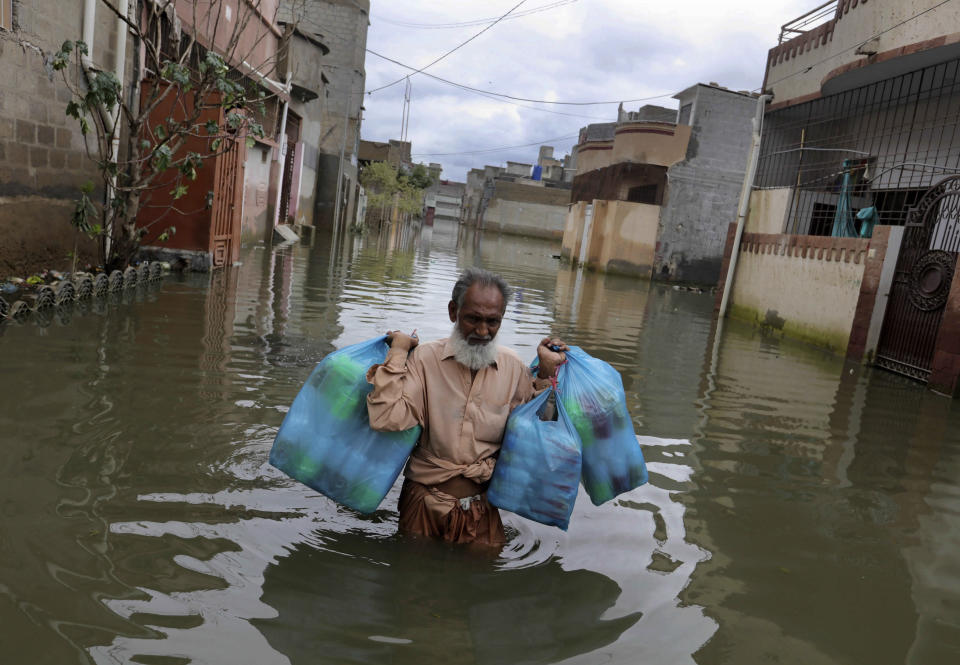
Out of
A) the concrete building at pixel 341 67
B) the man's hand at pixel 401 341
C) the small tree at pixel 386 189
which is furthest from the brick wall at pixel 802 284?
the small tree at pixel 386 189

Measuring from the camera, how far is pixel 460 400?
11.5 feet

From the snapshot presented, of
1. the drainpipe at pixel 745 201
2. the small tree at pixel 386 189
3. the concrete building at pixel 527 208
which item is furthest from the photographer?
the concrete building at pixel 527 208

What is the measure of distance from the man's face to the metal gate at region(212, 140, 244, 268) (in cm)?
985

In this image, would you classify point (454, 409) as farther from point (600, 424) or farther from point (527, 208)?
point (527, 208)

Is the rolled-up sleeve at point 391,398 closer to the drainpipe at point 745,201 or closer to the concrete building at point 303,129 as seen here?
the drainpipe at point 745,201

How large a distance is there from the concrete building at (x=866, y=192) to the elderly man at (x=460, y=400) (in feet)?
26.0

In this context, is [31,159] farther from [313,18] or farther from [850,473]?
[313,18]

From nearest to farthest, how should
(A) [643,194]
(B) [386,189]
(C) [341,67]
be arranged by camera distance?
1. (A) [643,194]
2. (C) [341,67]
3. (B) [386,189]

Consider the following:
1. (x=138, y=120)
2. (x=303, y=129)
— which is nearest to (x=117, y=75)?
(x=138, y=120)

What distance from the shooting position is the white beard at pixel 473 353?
342 cm

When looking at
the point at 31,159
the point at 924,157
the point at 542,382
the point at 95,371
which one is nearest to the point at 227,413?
the point at 95,371

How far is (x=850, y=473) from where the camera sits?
5.74 m

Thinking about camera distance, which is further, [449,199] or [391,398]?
[449,199]

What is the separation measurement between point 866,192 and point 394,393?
45.7 feet
